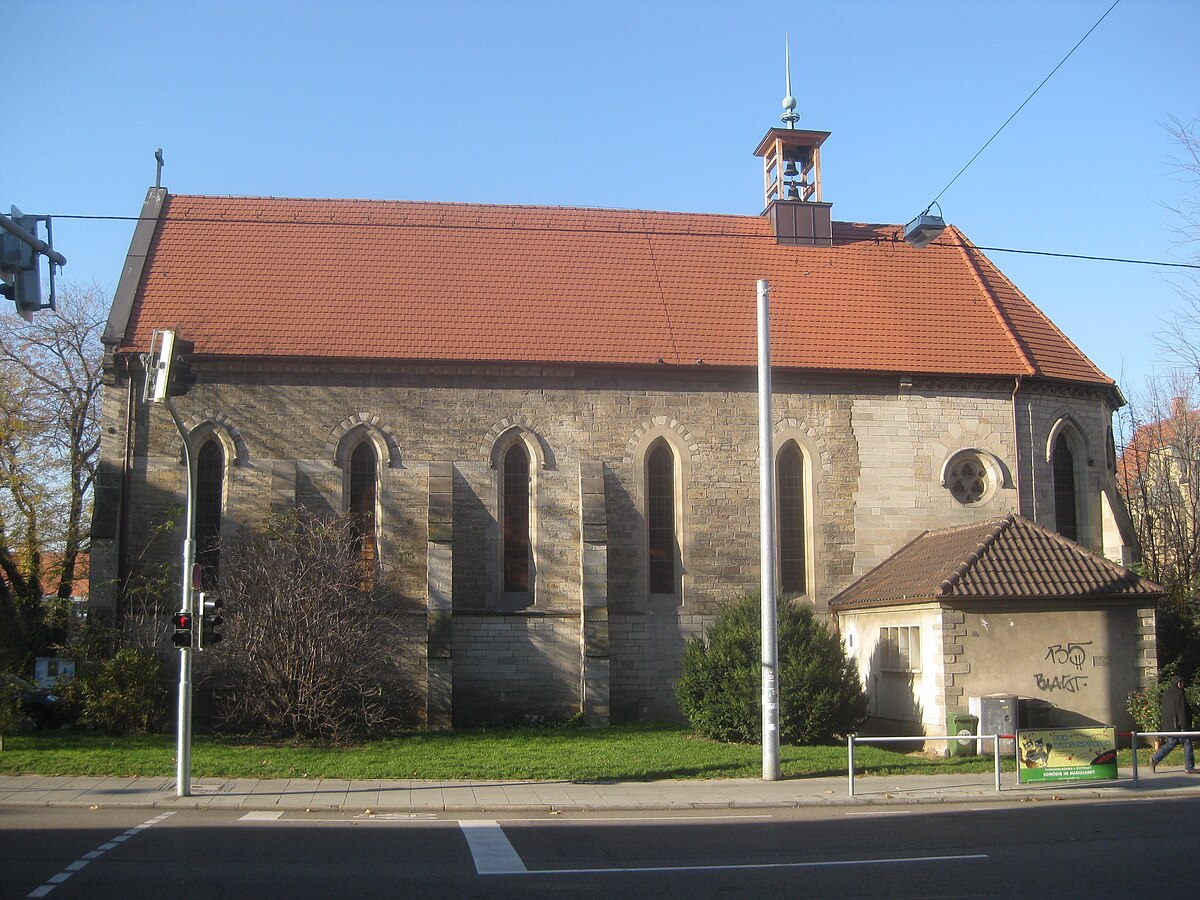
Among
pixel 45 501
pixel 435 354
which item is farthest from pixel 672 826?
pixel 45 501

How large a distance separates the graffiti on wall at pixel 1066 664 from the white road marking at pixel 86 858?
1477 cm

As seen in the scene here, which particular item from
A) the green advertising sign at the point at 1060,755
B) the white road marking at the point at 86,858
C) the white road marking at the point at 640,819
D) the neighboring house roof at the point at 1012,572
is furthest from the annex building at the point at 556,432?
the white road marking at the point at 86,858

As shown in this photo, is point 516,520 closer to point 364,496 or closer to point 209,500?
point 364,496

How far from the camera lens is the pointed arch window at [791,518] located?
25.8 metres

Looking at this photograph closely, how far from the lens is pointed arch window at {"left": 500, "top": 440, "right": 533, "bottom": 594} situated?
25.2 meters

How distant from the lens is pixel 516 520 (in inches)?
998

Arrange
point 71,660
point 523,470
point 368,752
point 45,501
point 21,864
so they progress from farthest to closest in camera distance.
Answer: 1. point 45,501
2. point 523,470
3. point 71,660
4. point 368,752
5. point 21,864

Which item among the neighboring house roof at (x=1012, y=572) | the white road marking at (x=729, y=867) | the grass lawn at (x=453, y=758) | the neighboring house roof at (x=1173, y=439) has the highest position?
the neighboring house roof at (x=1173, y=439)

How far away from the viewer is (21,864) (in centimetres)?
1082

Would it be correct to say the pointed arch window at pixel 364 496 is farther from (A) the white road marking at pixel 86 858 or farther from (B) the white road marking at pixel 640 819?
(B) the white road marking at pixel 640 819

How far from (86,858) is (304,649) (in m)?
9.23

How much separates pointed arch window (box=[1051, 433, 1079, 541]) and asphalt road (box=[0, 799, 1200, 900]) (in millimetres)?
12327

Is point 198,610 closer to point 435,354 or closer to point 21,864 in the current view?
point 21,864

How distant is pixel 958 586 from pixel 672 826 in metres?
8.56
